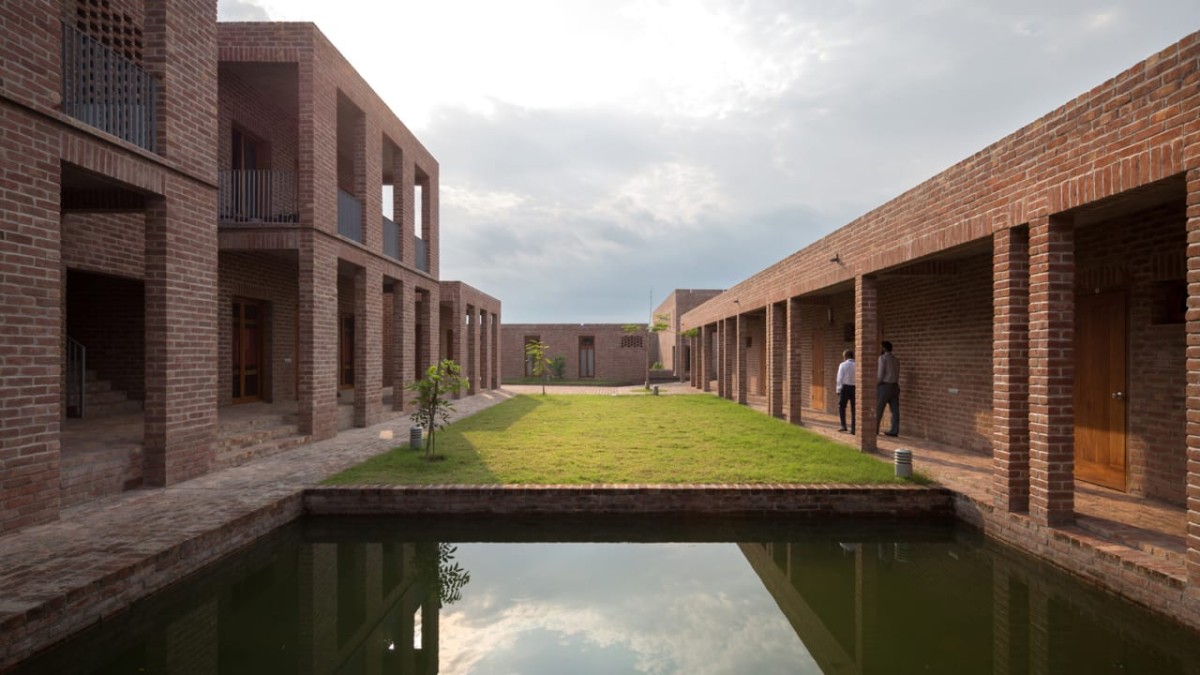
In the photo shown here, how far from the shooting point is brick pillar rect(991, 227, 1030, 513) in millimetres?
4996

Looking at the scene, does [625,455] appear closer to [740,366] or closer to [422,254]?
[740,366]

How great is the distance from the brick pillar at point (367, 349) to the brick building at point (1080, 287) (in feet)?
27.2

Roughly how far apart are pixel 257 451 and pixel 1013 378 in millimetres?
8585

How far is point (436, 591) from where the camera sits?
13.9ft

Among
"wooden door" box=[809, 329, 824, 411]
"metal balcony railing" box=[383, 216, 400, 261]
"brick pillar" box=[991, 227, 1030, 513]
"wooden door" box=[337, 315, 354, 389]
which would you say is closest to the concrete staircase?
"metal balcony railing" box=[383, 216, 400, 261]

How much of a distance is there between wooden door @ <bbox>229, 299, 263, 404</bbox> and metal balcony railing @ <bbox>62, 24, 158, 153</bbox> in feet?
17.1

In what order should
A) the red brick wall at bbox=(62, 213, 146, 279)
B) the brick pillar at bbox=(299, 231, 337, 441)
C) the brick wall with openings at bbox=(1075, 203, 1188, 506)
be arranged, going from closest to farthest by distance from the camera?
the brick wall with openings at bbox=(1075, 203, 1188, 506)
the red brick wall at bbox=(62, 213, 146, 279)
the brick pillar at bbox=(299, 231, 337, 441)

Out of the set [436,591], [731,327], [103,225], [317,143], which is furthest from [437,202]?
[436,591]

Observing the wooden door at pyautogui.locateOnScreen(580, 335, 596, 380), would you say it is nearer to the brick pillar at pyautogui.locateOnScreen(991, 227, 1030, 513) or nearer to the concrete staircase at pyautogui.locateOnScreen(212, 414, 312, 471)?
the concrete staircase at pyautogui.locateOnScreen(212, 414, 312, 471)

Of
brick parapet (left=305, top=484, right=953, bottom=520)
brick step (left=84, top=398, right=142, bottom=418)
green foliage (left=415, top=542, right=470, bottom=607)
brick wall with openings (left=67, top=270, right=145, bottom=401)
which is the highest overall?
brick wall with openings (left=67, top=270, right=145, bottom=401)

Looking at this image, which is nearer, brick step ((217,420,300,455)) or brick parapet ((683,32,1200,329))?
brick parapet ((683,32,1200,329))

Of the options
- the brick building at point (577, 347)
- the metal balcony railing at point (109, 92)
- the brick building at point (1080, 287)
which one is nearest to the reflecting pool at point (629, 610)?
the brick building at point (1080, 287)

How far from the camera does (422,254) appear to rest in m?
14.7

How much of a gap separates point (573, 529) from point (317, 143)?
7551 millimetres
